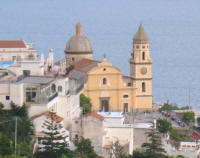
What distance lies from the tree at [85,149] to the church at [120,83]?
56.7ft

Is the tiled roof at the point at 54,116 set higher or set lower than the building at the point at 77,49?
lower

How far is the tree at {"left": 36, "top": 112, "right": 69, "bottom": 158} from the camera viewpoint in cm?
2705

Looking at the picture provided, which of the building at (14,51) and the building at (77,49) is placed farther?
the building at (77,49)

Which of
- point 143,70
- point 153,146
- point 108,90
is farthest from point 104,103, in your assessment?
point 153,146

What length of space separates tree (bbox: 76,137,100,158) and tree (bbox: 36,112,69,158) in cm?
64

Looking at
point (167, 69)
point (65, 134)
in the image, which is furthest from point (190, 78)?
point (65, 134)

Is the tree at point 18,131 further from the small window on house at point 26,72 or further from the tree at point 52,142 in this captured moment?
the small window on house at point 26,72

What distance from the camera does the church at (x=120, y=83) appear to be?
156ft

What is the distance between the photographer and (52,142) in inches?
1074

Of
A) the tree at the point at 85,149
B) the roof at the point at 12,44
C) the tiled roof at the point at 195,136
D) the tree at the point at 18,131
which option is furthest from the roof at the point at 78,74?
the tree at the point at 85,149

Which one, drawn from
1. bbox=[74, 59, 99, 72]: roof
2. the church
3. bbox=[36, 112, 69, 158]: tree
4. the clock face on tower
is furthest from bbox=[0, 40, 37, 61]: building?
bbox=[36, 112, 69, 158]: tree

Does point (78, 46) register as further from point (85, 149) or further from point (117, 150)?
point (85, 149)

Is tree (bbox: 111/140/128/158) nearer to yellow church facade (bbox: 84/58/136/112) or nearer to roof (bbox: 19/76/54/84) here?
roof (bbox: 19/76/54/84)

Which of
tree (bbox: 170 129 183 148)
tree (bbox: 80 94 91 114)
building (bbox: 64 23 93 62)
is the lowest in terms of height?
tree (bbox: 170 129 183 148)
